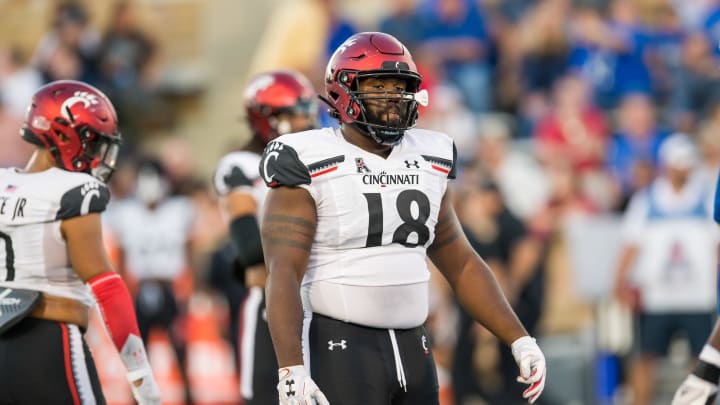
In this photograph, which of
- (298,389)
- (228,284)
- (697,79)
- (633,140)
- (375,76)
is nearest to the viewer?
(298,389)

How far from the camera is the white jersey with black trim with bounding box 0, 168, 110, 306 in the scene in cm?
508

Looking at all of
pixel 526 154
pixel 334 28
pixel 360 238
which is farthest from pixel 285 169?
pixel 526 154

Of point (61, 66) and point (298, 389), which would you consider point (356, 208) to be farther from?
point (61, 66)

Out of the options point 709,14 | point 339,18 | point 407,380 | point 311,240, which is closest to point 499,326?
point 407,380

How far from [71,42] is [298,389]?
918cm

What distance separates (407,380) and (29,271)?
150 centimetres

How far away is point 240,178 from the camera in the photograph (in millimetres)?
6109

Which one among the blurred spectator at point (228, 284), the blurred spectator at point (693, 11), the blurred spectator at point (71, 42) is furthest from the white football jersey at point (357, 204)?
the blurred spectator at point (693, 11)

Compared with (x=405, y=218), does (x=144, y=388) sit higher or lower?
lower

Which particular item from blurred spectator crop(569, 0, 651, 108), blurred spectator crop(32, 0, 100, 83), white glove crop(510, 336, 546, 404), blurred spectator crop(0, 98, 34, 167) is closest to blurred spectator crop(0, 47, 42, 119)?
blurred spectator crop(32, 0, 100, 83)

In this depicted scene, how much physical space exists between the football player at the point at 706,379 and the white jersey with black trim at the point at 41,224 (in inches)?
93.9

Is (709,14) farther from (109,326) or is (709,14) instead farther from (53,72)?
(109,326)

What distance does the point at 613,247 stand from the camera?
10.6m

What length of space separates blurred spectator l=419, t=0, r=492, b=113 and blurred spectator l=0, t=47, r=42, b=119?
12.5 ft
